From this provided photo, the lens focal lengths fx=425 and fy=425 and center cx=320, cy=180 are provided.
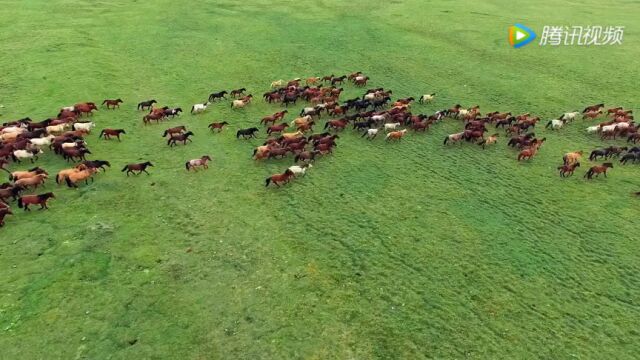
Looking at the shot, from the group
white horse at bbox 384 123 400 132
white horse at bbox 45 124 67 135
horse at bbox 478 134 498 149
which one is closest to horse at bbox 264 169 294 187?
white horse at bbox 384 123 400 132

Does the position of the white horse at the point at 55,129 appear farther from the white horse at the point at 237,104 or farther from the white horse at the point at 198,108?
the white horse at the point at 237,104

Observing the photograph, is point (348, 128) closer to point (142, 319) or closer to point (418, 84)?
point (418, 84)

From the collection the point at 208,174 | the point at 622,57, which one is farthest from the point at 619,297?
the point at 622,57

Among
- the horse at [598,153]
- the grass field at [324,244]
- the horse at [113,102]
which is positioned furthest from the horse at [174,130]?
the horse at [598,153]

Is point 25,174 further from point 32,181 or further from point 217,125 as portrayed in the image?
point 217,125

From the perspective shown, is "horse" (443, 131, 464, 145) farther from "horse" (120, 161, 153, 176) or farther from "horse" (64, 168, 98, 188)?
"horse" (64, 168, 98, 188)

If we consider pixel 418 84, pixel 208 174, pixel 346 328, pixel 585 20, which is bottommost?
pixel 346 328
